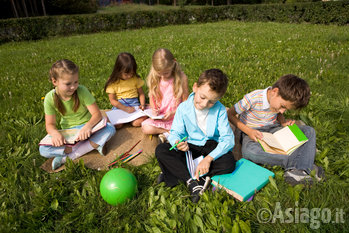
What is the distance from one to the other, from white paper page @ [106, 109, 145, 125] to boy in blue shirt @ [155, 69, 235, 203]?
133cm

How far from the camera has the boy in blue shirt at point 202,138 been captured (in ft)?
8.96

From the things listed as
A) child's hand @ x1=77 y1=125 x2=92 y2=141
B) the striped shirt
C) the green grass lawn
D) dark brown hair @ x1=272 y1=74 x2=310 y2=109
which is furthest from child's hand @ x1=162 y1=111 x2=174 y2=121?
dark brown hair @ x1=272 y1=74 x2=310 y2=109

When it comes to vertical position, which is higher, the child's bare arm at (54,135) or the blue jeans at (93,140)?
the child's bare arm at (54,135)

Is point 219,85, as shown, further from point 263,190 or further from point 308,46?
point 308,46

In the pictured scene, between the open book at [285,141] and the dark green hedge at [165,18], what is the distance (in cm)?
1785

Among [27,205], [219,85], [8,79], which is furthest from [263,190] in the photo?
[8,79]

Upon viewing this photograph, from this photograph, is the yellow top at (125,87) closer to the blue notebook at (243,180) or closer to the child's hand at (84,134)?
the child's hand at (84,134)

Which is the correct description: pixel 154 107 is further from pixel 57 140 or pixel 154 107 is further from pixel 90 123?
pixel 57 140

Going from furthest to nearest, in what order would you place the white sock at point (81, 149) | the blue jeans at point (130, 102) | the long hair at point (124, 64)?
1. the blue jeans at point (130, 102)
2. the long hair at point (124, 64)
3. the white sock at point (81, 149)

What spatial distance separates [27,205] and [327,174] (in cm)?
378

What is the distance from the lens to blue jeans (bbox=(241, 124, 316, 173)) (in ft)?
→ 10.1

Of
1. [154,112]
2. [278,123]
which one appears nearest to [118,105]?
[154,112]

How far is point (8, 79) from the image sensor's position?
6.77 m

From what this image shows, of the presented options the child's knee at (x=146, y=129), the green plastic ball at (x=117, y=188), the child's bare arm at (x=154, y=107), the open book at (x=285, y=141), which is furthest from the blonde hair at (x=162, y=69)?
the green plastic ball at (x=117, y=188)
